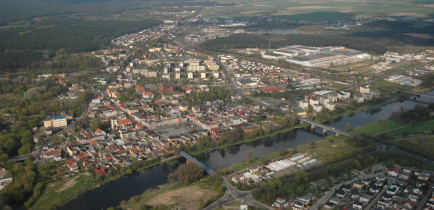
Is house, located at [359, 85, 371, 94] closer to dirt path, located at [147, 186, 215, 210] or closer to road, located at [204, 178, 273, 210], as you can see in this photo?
road, located at [204, 178, 273, 210]

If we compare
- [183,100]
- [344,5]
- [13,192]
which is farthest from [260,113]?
[344,5]

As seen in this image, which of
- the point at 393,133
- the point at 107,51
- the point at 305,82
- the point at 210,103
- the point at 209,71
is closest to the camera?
the point at 393,133

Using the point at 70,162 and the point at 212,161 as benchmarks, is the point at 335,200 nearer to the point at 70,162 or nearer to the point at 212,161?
the point at 212,161

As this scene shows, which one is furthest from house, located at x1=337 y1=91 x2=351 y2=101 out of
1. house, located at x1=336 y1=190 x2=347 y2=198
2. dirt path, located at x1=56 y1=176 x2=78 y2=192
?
dirt path, located at x1=56 y1=176 x2=78 y2=192

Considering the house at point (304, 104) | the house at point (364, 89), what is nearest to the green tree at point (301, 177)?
the house at point (304, 104)

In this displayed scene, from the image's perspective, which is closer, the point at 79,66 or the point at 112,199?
the point at 112,199

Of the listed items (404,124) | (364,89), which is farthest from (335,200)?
(364,89)

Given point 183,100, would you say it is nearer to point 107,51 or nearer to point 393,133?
point 393,133
